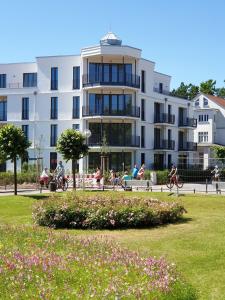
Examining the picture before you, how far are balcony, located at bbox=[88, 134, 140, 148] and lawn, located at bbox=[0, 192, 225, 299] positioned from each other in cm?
3253

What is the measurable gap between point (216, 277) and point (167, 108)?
177ft

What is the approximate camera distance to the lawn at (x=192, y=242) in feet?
31.0

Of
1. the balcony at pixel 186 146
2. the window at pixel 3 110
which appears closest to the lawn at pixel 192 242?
the window at pixel 3 110

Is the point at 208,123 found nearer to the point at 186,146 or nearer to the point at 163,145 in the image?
the point at 186,146

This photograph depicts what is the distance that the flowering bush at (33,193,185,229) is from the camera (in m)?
15.6

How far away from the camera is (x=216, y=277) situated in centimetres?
951

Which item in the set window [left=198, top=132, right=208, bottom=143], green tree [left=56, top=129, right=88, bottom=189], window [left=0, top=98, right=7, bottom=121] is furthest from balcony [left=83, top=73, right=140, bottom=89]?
window [left=198, top=132, right=208, bottom=143]

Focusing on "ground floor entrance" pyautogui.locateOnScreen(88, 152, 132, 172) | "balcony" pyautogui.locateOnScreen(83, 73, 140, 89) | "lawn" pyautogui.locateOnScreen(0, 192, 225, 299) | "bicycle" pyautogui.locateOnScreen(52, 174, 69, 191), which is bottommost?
"lawn" pyautogui.locateOnScreen(0, 192, 225, 299)

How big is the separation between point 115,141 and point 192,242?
40.9m

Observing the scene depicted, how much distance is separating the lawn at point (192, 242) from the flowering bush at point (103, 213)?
0.52 meters

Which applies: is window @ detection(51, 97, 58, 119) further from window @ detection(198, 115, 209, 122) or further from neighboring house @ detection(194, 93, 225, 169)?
window @ detection(198, 115, 209, 122)

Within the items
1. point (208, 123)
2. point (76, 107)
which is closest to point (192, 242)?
point (76, 107)

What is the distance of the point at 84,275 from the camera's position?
26.0 ft

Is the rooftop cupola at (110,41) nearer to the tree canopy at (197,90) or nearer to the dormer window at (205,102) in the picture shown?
the dormer window at (205,102)
